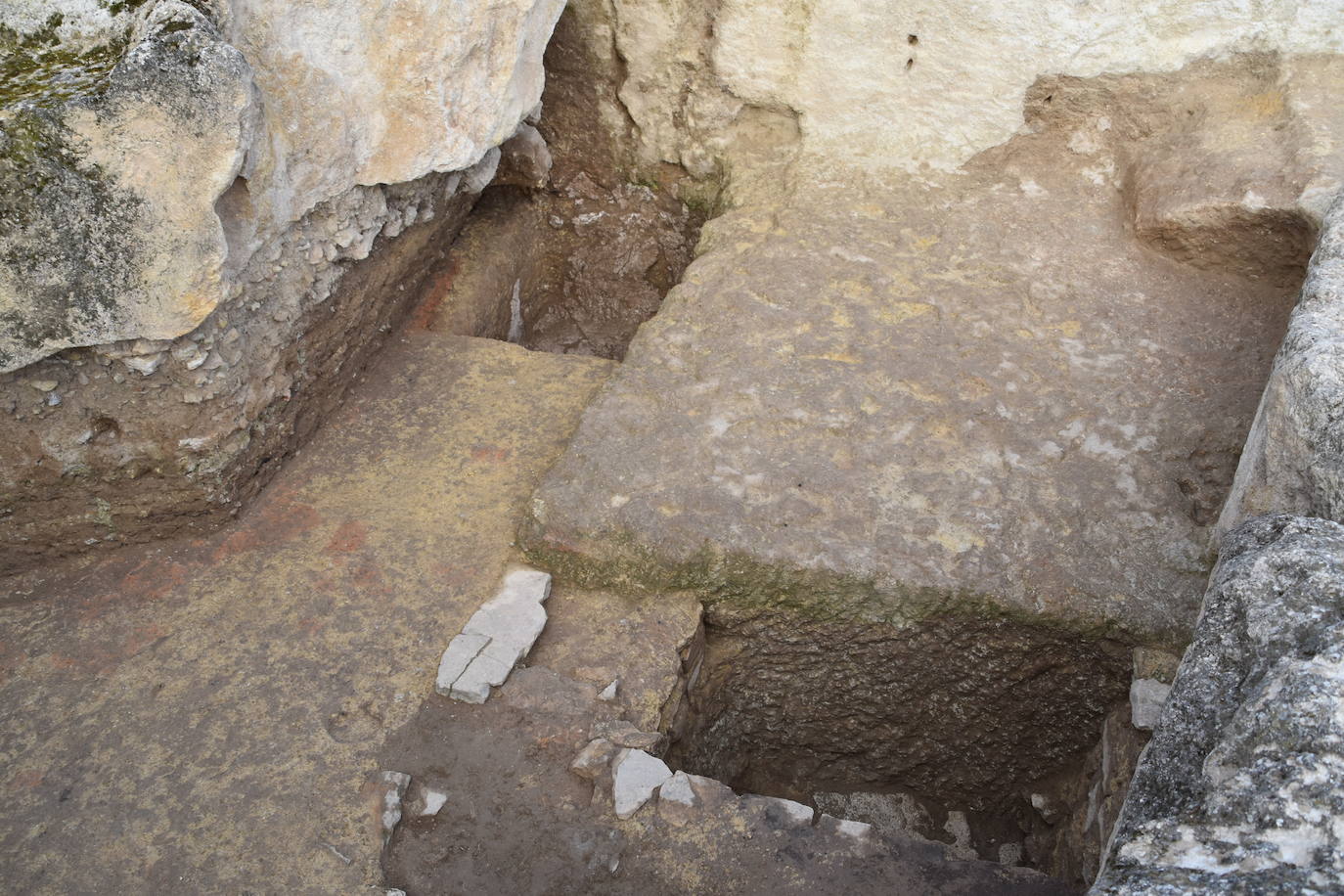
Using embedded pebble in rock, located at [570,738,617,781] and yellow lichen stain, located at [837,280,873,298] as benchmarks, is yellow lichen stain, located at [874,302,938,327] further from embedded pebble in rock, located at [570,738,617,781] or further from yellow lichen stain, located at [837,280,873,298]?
embedded pebble in rock, located at [570,738,617,781]

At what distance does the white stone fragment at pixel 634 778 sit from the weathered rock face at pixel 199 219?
110 cm

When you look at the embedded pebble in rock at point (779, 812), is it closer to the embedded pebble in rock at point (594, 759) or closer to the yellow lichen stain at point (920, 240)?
the embedded pebble in rock at point (594, 759)

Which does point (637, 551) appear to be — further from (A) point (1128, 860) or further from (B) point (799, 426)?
(A) point (1128, 860)

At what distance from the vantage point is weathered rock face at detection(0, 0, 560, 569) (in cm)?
189

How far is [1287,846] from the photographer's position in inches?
43.9

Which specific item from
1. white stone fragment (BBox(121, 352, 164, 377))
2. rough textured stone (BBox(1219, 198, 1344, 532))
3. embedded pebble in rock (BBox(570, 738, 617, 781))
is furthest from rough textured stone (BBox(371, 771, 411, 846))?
rough textured stone (BBox(1219, 198, 1344, 532))

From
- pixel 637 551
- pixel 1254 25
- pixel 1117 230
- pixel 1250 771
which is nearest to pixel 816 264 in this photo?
pixel 1117 230

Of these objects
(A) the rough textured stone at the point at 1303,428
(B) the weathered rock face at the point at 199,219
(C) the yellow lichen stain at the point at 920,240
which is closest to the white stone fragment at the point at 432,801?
(B) the weathered rock face at the point at 199,219

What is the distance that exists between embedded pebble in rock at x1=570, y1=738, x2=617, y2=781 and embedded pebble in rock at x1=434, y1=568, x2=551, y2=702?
0.23 meters

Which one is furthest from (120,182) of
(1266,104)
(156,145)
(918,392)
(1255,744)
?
(1266,104)

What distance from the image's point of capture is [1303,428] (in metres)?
1.82

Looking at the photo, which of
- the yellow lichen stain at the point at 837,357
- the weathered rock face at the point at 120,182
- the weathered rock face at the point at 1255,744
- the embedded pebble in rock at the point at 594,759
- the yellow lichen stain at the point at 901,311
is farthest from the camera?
the yellow lichen stain at the point at 901,311

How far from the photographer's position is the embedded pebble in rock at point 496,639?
208 cm

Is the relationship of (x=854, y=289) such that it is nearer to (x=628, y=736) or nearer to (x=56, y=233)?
(x=628, y=736)
